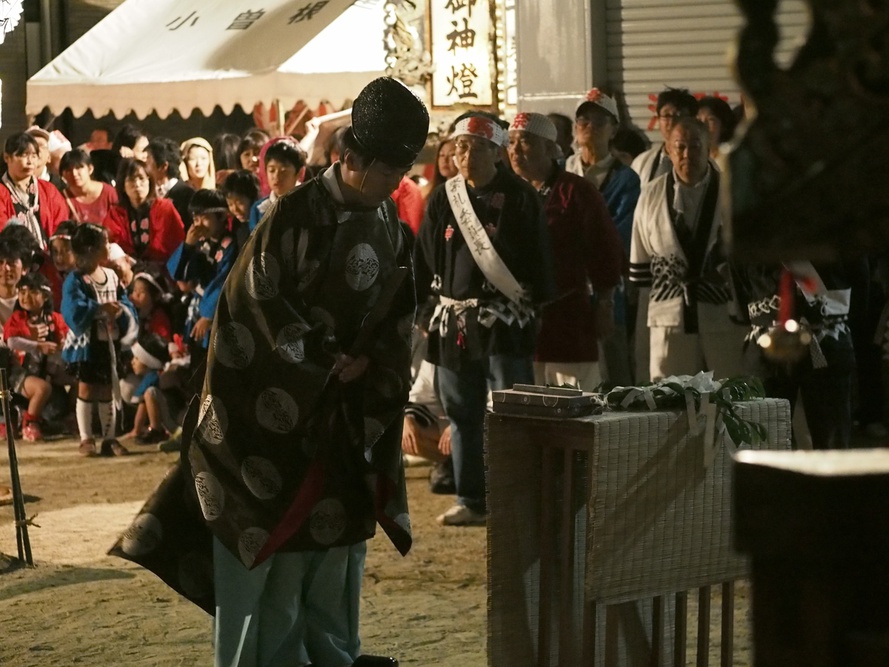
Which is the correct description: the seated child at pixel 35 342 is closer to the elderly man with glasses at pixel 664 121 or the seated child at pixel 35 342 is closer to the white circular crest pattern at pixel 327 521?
the elderly man with glasses at pixel 664 121

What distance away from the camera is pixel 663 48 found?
10844mm

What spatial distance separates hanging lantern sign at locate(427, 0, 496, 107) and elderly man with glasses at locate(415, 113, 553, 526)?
421cm

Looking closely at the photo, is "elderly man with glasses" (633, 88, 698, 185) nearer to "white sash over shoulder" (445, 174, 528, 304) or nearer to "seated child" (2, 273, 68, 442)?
"white sash over shoulder" (445, 174, 528, 304)

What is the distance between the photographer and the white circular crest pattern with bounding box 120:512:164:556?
15.4 feet

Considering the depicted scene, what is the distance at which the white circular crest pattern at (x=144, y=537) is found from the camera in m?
4.68

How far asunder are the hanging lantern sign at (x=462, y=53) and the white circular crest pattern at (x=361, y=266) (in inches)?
279

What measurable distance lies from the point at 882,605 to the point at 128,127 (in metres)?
12.2

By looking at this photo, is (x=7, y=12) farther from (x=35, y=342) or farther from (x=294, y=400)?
(x=35, y=342)

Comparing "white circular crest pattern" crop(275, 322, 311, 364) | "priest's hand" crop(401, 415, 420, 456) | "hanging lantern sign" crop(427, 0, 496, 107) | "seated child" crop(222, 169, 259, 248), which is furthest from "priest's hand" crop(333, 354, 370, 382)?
"hanging lantern sign" crop(427, 0, 496, 107)

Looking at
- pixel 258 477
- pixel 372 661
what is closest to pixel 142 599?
pixel 372 661

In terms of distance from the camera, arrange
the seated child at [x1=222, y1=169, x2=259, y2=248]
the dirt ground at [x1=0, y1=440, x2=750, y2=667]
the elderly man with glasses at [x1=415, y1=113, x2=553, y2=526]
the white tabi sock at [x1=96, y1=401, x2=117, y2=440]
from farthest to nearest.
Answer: the white tabi sock at [x1=96, y1=401, x2=117, y2=440], the seated child at [x1=222, y1=169, x2=259, y2=248], the elderly man with glasses at [x1=415, y1=113, x2=553, y2=526], the dirt ground at [x1=0, y1=440, x2=750, y2=667]

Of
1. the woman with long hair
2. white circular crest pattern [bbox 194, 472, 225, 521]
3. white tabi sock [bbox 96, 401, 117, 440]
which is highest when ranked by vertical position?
the woman with long hair

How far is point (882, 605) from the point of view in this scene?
1983 millimetres

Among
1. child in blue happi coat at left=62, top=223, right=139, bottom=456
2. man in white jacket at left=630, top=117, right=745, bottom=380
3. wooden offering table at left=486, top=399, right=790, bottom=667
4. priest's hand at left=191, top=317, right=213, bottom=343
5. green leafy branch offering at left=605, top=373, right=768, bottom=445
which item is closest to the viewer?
wooden offering table at left=486, top=399, right=790, bottom=667
